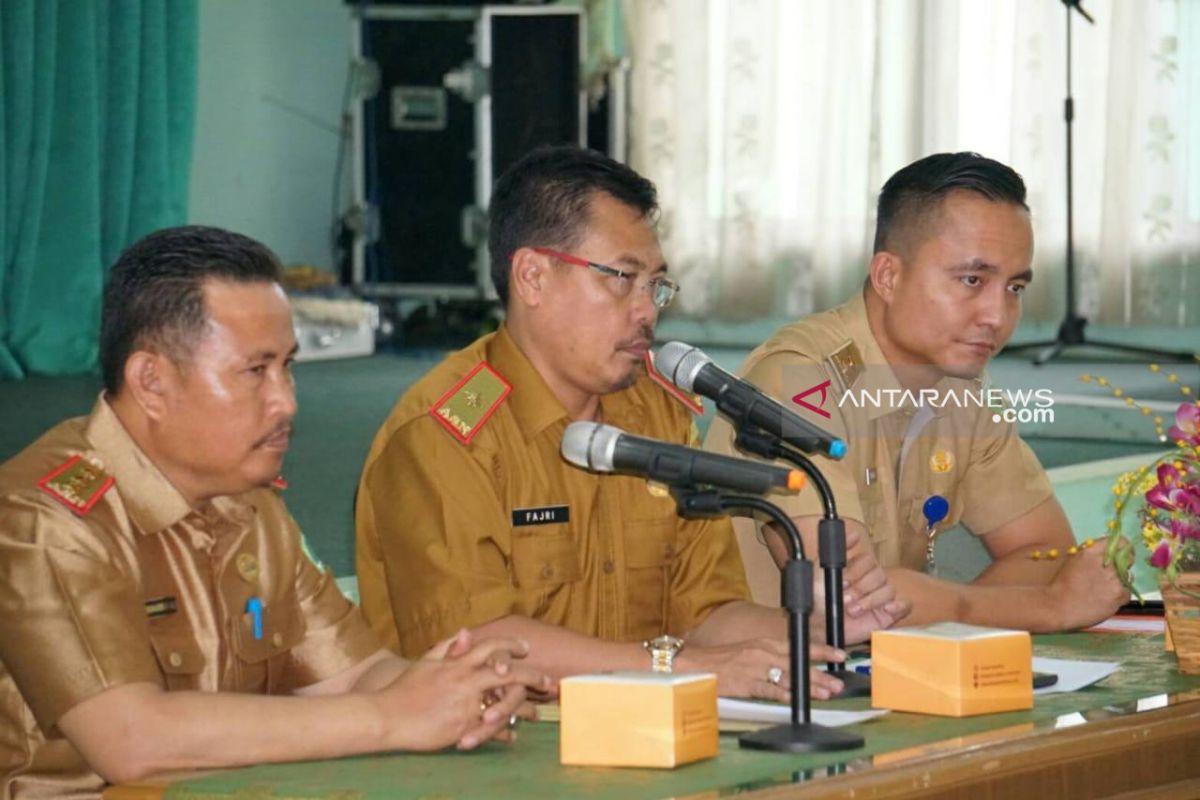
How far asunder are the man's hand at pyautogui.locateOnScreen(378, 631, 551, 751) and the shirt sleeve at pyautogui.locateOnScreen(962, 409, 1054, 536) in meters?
1.22

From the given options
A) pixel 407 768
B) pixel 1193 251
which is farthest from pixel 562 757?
pixel 1193 251

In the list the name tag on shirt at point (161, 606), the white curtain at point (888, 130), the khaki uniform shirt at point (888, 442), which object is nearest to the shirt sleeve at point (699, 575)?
the khaki uniform shirt at point (888, 442)

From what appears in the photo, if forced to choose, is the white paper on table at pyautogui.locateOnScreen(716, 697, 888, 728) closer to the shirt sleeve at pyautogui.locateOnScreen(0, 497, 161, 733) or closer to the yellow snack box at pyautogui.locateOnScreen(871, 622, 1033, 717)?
the yellow snack box at pyautogui.locateOnScreen(871, 622, 1033, 717)

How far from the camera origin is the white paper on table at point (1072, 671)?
1936 mm

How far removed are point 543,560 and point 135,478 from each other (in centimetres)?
64

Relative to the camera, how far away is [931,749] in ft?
5.32

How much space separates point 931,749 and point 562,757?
0.33 metres

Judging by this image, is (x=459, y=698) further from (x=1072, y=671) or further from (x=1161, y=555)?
(x=1161, y=555)

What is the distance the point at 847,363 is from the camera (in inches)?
104

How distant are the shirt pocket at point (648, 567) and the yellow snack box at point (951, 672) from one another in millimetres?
569

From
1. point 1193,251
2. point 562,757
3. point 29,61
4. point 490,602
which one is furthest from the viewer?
point 1193,251

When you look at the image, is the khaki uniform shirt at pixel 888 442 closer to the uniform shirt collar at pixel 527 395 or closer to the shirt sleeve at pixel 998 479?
the shirt sleeve at pixel 998 479

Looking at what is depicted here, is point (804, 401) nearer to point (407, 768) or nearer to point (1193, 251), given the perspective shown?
point (407, 768)

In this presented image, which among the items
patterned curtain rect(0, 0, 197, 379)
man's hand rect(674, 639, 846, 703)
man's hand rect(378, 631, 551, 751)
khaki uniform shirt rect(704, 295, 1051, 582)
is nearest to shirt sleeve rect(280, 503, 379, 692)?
man's hand rect(378, 631, 551, 751)
